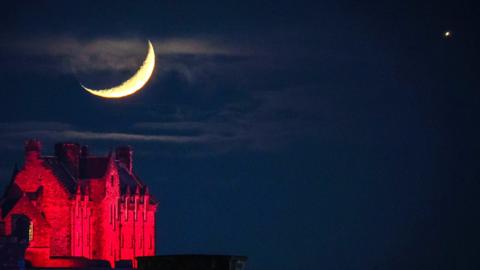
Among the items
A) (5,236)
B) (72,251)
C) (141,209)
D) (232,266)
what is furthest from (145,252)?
(232,266)

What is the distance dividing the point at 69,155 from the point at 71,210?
6955mm

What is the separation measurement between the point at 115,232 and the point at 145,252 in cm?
649

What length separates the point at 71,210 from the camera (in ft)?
415

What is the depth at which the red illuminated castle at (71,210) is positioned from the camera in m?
122

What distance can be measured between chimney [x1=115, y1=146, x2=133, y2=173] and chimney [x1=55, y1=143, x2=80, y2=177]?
15.3m

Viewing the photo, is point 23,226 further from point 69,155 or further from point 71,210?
point 69,155

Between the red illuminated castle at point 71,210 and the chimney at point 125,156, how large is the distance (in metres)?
8.89

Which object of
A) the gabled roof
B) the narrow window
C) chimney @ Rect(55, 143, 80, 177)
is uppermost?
chimney @ Rect(55, 143, 80, 177)

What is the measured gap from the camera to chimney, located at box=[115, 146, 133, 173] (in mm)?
147125

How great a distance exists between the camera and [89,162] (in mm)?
132250

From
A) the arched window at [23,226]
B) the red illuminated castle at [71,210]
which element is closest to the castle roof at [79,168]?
the red illuminated castle at [71,210]

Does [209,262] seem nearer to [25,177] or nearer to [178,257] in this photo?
[178,257]

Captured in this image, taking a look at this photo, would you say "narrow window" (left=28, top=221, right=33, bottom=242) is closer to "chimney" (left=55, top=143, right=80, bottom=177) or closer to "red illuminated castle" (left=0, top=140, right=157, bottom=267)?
"red illuminated castle" (left=0, top=140, right=157, bottom=267)

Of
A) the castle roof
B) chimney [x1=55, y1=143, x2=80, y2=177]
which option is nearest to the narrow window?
the castle roof
